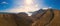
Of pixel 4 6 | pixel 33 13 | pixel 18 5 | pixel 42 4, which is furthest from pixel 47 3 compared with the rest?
pixel 4 6

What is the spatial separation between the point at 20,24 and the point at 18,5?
0.55 ft

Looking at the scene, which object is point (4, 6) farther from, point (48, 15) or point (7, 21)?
point (48, 15)

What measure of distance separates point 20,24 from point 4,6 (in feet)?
0.68

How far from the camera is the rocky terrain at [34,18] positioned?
1.16 meters

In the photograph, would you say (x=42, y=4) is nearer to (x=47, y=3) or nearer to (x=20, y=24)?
(x=47, y=3)

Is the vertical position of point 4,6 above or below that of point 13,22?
above

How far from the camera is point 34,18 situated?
116cm

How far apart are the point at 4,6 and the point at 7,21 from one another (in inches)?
5.3

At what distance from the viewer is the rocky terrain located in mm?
1156

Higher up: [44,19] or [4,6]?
[4,6]

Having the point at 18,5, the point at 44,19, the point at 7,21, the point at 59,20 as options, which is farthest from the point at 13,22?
the point at 59,20

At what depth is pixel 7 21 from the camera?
1.17 m

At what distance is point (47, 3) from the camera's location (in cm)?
115

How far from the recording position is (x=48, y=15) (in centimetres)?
117
